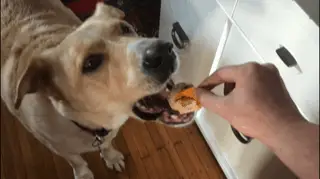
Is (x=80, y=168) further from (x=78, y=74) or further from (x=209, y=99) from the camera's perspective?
(x=209, y=99)

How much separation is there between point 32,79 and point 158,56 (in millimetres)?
333

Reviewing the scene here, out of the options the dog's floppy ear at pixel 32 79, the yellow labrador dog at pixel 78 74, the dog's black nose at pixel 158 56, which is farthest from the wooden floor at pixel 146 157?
the dog's black nose at pixel 158 56

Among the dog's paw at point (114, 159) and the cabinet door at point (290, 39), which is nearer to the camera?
the cabinet door at point (290, 39)

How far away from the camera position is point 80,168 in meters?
1.56

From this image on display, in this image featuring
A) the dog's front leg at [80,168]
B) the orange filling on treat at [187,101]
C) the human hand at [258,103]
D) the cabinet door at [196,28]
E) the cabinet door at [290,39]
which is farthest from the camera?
the dog's front leg at [80,168]

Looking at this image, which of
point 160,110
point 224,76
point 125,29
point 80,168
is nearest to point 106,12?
point 125,29

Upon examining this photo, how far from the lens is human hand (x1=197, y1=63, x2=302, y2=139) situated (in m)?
0.82

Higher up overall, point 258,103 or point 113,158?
point 258,103

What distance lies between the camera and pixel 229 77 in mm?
934

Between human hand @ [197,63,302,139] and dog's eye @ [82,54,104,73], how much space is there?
32cm

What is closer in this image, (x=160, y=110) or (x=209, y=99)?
(x=209, y=99)

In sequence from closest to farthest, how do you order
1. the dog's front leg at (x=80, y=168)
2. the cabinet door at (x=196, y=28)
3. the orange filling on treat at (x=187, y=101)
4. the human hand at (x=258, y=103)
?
1. the human hand at (x=258, y=103)
2. the orange filling on treat at (x=187, y=101)
3. the cabinet door at (x=196, y=28)
4. the dog's front leg at (x=80, y=168)

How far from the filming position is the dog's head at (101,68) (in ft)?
3.32

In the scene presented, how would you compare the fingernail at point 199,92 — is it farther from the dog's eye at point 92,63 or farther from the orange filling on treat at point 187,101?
the dog's eye at point 92,63
